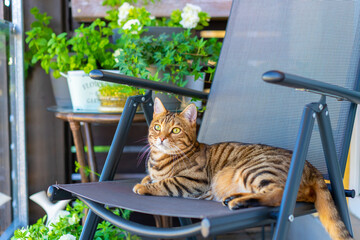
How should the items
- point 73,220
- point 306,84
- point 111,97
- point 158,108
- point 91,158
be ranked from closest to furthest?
point 306,84, point 158,108, point 73,220, point 111,97, point 91,158

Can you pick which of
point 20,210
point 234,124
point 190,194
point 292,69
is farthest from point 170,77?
point 20,210

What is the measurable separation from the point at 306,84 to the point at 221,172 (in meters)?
0.47

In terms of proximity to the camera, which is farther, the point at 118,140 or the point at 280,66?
the point at 280,66

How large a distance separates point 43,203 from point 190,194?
0.97 meters

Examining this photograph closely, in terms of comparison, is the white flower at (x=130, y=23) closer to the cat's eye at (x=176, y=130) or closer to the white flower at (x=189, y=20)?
the white flower at (x=189, y=20)

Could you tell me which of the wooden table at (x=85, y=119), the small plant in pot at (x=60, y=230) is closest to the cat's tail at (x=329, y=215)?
the small plant in pot at (x=60, y=230)

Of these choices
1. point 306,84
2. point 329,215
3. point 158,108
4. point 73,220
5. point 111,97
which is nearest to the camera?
point 306,84

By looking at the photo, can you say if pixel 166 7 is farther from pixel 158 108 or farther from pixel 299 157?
pixel 299 157

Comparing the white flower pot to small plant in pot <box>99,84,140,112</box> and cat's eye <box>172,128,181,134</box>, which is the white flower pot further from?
cat's eye <box>172,128,181,134</box>

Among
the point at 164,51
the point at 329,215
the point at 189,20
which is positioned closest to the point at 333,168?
the point at 329,215

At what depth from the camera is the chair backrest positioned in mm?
1276

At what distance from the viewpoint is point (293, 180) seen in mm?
899

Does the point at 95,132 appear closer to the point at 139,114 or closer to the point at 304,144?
the point at 139,114

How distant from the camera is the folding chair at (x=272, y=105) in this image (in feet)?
2.96
